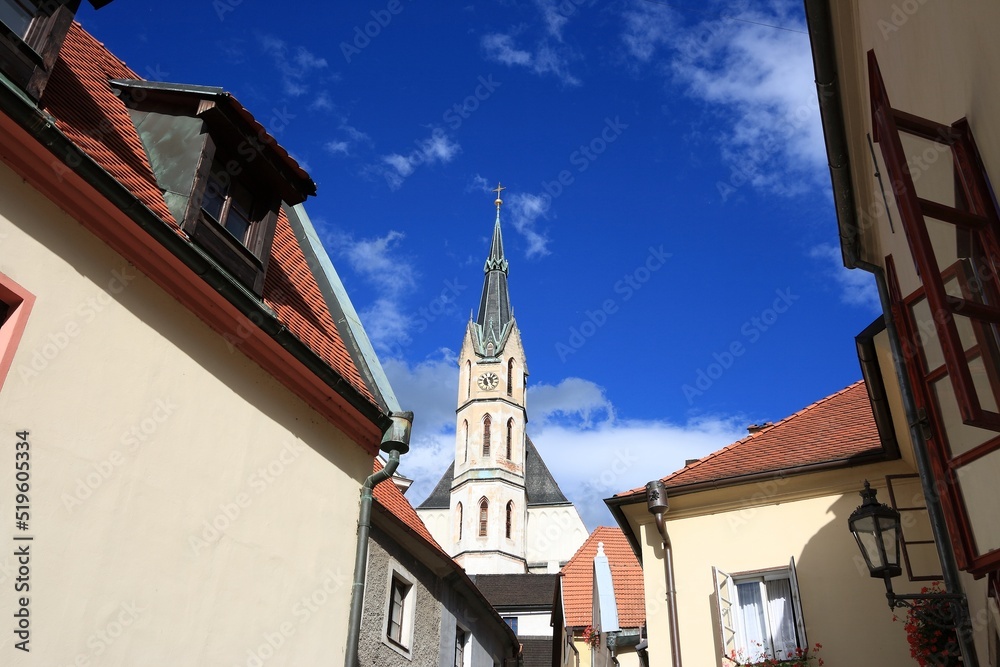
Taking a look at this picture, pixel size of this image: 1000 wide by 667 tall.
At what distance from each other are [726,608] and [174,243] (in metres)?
8.08

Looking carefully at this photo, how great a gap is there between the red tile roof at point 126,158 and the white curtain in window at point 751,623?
225 inches

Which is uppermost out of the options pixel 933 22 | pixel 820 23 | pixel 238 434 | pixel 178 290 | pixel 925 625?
pixel 820 23

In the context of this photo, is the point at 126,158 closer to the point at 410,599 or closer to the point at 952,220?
the point at 952,220

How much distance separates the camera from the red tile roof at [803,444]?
36.6 ft

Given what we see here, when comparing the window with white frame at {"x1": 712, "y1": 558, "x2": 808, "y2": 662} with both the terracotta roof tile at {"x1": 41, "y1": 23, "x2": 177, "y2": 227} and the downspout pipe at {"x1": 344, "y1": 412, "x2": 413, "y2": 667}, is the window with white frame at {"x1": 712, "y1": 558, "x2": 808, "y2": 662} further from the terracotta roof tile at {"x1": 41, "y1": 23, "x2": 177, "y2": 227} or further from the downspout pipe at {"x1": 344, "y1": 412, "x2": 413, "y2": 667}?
the terracotta roof tile at {"x1": 41, "y1": 23, "x2": 177, "y2": 227}

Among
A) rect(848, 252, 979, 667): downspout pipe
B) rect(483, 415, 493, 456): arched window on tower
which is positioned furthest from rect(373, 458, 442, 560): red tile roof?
rect(483, 415, 493, 456): arched window on tower

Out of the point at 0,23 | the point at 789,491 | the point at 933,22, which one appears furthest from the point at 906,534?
the point at 0,23

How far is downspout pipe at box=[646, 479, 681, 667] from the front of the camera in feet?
35.9

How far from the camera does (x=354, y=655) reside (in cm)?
745

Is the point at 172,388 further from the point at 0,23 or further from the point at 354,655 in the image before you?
the point at 354,655

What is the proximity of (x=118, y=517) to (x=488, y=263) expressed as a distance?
7366cm

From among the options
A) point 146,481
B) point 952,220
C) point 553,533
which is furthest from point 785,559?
point 553,533

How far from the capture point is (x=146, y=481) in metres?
5.66

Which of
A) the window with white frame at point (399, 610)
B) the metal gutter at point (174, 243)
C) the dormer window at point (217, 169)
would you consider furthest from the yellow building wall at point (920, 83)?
the window with white frame at point (399, 610)
